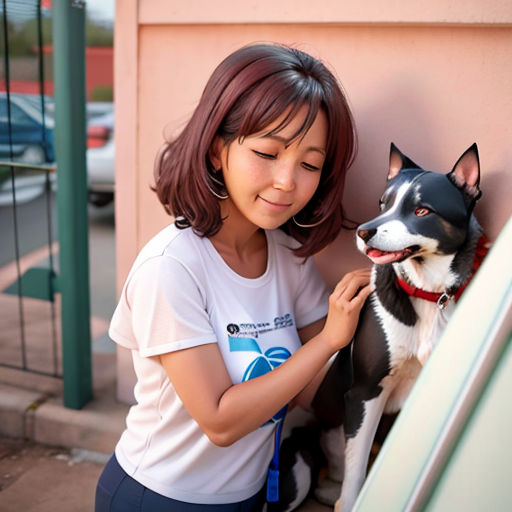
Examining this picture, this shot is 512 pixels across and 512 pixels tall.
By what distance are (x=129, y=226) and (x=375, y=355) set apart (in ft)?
4.44

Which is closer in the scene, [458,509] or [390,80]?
[458,509]

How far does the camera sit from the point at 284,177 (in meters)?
1.58

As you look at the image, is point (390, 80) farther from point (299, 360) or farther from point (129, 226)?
point (129, 226)

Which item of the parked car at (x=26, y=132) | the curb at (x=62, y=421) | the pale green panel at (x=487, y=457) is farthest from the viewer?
the parked car at (x=26, y=132)

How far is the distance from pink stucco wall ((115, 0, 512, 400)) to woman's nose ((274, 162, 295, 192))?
0.47m

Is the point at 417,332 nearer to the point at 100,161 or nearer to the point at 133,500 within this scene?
the point at 133,500

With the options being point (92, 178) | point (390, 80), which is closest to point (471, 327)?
point (390, 80)

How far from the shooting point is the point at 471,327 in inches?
37.1

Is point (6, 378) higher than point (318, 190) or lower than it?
lower

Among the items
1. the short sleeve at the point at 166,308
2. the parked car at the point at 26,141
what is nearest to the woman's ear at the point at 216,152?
the short sleeve at the point at 166,308

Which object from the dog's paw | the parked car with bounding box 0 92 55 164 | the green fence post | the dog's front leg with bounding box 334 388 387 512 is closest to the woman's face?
the dog's front leg with bounding box 334 388 387 512

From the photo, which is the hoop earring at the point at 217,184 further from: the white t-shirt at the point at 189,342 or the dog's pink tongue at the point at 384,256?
the dog's pink tongue at the point at 384,256

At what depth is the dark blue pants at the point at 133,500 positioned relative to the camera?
1.71 m

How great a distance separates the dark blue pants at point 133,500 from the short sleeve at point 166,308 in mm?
461
